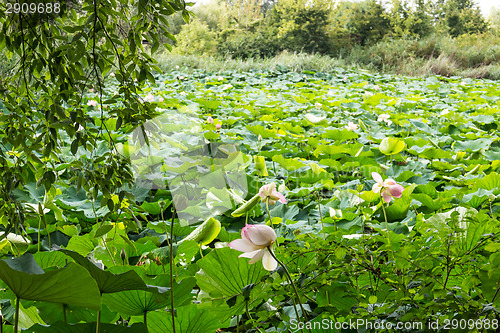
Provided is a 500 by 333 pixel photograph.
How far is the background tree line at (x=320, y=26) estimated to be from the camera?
11094mm

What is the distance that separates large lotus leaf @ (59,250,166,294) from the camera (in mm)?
598

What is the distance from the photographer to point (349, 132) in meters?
2.69

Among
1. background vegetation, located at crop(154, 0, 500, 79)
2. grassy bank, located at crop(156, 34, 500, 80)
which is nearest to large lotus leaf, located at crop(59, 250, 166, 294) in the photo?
grassy bank, located at crop(156, 34, 500, 80)

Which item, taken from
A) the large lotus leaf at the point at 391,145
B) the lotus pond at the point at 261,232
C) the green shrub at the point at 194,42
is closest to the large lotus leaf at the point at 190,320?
the lotus pond at the point at 261,232

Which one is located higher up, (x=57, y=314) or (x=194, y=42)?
(x=57, y=314)

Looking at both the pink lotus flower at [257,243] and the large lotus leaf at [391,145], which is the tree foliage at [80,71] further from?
the large lotus leaf at [391,145]

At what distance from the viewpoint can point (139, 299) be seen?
75 centimetres

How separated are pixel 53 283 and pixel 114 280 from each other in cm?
10

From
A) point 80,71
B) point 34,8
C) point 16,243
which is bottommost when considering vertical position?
point 16,243

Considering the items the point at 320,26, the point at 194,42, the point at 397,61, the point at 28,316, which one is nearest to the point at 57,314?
the point at 28,316

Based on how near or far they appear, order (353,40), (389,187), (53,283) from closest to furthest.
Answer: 1. (53,283)
2. (389,187)
3. (353,40)

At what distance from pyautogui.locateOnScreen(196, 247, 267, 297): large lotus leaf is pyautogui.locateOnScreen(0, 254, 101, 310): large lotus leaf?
30 centimetres

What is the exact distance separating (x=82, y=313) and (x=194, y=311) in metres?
0.25

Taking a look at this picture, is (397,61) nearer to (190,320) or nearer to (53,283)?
(190,320)
